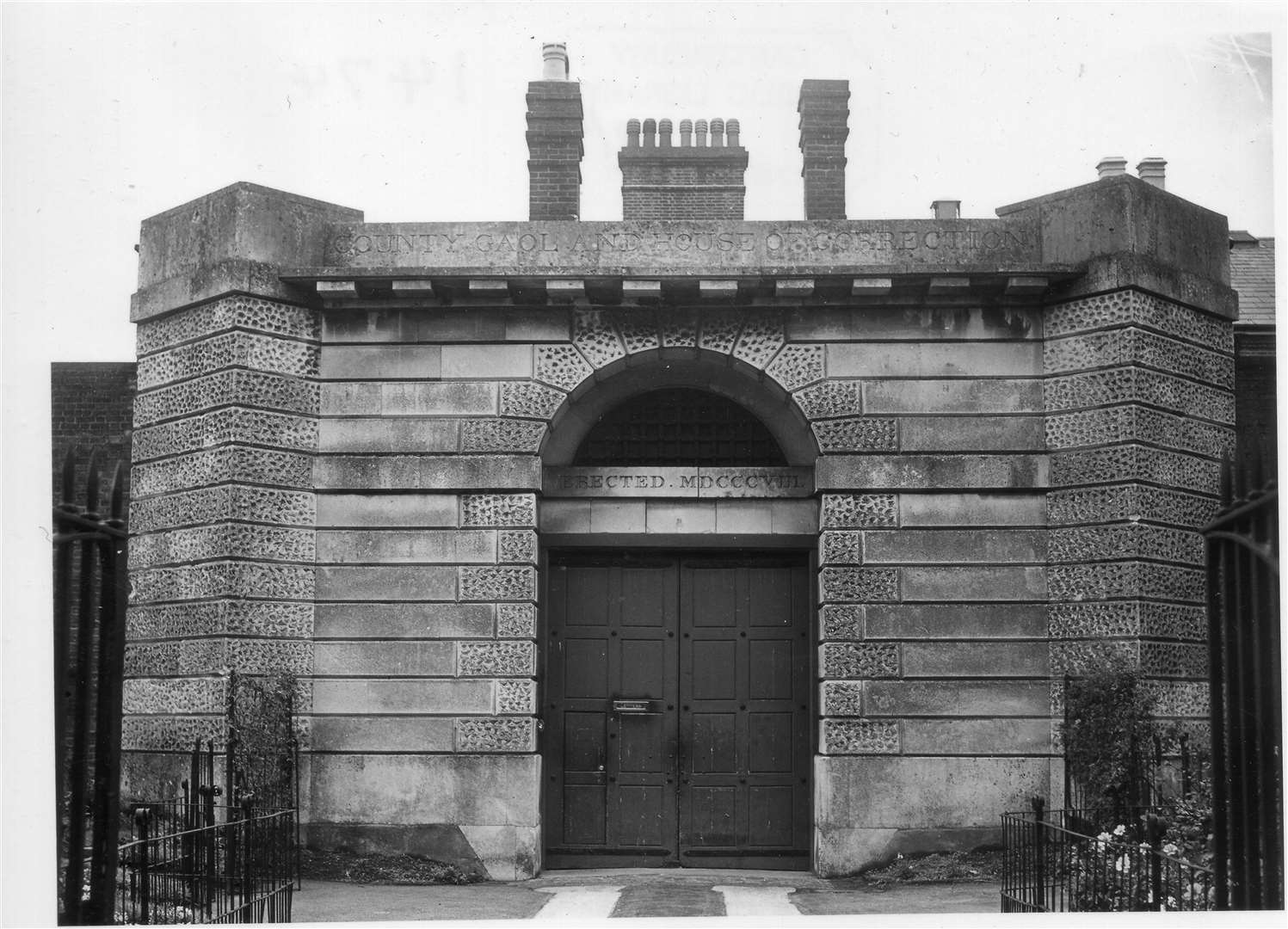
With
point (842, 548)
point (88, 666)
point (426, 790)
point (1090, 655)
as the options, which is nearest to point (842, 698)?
point (842, 548)

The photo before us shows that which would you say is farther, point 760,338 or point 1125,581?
point 760,338

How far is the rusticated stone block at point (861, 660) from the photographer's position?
1263 centimetres

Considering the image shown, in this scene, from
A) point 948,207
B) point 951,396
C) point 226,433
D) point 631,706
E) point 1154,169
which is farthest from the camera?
point 1154,169

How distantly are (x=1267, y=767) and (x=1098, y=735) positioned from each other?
17.5ft

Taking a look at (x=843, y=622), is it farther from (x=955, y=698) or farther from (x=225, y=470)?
(x=225, y=470)

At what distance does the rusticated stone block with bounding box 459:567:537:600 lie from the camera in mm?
12766

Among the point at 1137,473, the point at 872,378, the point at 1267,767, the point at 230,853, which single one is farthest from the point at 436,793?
the point at 1267,767

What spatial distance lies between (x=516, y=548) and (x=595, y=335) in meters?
2.15

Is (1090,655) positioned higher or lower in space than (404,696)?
higher

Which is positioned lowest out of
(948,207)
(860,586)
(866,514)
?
(860,586)

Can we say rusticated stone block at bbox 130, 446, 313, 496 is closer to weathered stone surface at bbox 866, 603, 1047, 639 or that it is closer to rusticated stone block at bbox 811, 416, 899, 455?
rusticated stone block at bbox 811, 416, 899, 455

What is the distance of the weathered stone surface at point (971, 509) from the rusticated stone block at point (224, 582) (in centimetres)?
557

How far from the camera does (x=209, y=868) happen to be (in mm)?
9109

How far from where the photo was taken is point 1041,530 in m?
12.7
